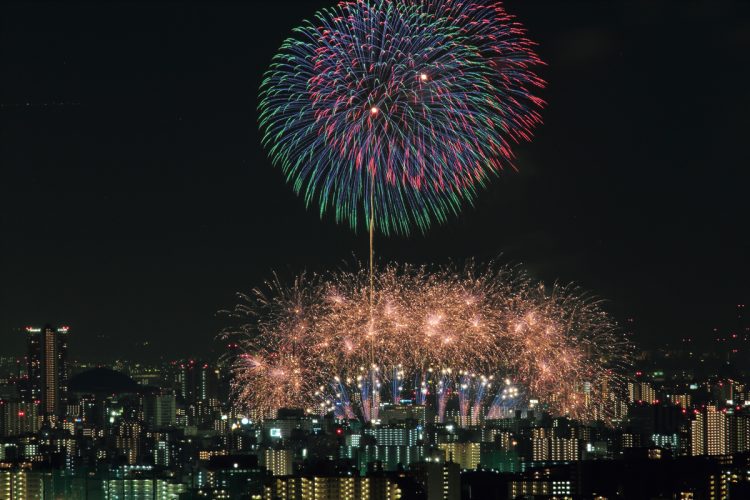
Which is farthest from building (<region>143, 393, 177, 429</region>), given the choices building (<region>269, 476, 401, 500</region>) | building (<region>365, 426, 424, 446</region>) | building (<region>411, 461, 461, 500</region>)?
building (<region>269, 476, 401, 500</region>)

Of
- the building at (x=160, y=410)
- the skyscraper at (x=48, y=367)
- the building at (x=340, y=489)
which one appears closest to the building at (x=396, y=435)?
the building at (x=340, y=489)

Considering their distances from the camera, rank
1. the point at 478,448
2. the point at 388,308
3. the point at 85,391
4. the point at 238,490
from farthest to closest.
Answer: the point at 85,391 → the point at 478,448 → the point at 238,490 → the point at 388,308

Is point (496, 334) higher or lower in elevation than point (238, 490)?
higher

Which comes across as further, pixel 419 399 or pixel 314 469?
pixel 419 399

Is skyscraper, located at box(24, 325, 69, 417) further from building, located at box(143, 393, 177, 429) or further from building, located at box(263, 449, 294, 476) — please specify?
building, located at box(263, 449, 294, 476)

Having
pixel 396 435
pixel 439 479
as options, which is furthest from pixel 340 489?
pixel 396 435

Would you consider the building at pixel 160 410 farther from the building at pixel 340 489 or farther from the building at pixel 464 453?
the building at pixel 340 489

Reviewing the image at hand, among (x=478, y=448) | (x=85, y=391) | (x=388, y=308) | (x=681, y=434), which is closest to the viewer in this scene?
(x=388, y=308)

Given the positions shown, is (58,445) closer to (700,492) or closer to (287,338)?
(287,338)

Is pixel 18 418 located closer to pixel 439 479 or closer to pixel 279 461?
pixel 279 461

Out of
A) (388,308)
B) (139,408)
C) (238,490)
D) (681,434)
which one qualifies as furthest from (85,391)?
(388,308)
